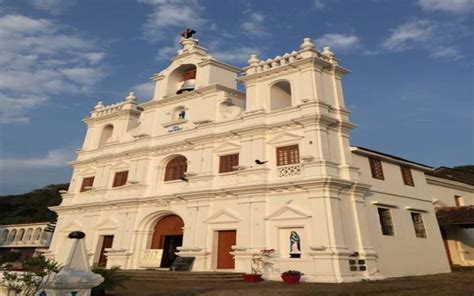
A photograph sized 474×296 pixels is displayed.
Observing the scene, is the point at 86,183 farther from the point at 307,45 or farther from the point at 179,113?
the point at 307,45

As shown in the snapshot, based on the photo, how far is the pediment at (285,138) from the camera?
55.0ft

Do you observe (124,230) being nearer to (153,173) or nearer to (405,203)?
(153,173)

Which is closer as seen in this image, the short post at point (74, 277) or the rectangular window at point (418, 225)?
the short post at point (74, 277)

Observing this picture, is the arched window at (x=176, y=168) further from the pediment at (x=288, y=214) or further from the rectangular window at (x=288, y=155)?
the pediment at (x=288, y=214)

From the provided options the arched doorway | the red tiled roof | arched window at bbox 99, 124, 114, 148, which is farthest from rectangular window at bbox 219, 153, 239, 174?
the red tiled roof

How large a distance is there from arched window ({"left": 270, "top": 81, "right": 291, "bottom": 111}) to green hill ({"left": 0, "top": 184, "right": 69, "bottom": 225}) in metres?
41.1

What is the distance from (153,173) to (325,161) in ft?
34.7

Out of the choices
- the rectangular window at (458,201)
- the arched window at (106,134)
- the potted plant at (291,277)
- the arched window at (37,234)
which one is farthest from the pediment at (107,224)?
the rectangular window at (458,201)

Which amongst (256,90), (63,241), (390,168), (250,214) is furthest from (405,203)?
(63,241)

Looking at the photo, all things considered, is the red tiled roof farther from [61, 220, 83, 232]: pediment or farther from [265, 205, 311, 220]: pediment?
[61, 220, 83, 232]: pediment

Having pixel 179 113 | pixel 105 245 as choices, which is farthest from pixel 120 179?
pixel 179 113

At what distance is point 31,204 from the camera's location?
54.1 metres

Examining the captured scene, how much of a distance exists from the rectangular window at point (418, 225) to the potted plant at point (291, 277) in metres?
8.67

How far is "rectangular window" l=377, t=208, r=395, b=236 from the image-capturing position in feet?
56.3
